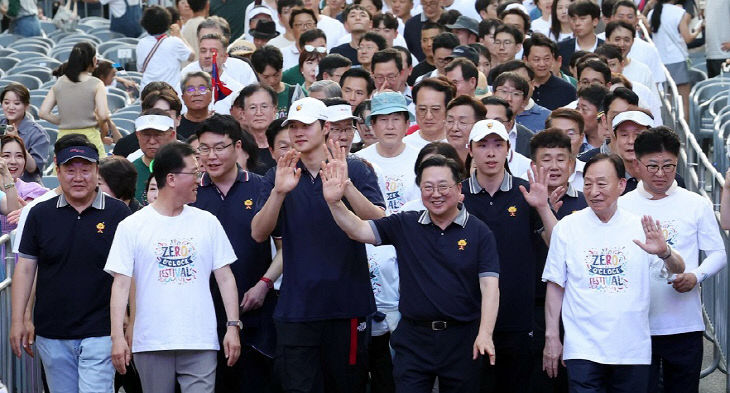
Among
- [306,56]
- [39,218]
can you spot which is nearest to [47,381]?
[39,218]

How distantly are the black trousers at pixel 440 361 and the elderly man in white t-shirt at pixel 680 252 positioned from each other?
3.98 ft

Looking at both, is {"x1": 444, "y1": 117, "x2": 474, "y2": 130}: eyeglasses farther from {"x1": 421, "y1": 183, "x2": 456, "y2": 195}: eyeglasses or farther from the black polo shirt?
the black polo shirt

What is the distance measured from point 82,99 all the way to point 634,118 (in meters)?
6.57

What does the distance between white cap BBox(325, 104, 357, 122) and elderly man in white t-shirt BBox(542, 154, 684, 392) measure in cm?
160

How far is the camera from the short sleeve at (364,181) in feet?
27.1

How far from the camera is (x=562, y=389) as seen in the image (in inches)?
349

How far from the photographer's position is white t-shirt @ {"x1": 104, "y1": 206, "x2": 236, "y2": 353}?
7953 millimetres

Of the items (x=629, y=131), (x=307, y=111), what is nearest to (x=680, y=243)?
(x=629, y=131)

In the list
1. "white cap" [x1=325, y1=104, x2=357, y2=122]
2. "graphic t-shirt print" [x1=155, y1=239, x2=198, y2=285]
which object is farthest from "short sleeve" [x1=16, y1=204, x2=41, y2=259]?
"white cap" [x1=325, y1=104, x2=357, y2=122]

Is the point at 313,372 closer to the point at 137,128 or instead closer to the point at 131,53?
the point at 137,128

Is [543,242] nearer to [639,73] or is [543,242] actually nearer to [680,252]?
[680,252]

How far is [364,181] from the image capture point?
8289 mm

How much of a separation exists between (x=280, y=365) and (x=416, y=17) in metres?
8.86

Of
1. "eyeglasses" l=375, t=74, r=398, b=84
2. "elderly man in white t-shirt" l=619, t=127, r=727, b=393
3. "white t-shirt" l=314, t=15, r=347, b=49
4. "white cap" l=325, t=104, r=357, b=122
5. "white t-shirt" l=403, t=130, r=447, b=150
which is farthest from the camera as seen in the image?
"white t-shirt" l=314, t=15, r=347, b=49
